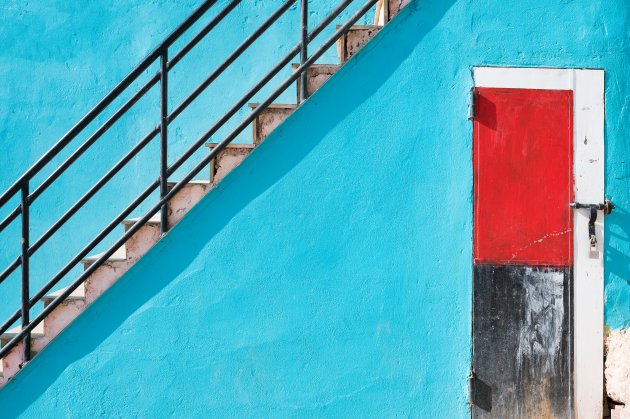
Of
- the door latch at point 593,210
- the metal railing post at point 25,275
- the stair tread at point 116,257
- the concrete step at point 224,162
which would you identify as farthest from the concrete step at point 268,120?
the door latch at point 593,210

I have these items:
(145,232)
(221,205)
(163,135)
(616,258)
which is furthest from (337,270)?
(616,258)

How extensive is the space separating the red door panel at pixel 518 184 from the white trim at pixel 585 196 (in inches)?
3.4

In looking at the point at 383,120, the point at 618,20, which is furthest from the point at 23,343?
the point at 618,20

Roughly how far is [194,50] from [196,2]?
1.32 feet

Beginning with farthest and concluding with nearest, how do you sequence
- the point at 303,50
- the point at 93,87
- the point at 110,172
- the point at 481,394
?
the point at 93,87 < the point at 481,394 < the point at 303,50 < the point at 110,172

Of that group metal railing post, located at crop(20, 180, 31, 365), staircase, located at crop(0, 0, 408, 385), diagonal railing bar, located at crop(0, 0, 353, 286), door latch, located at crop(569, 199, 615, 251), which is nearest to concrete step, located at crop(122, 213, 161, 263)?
staircase, located at crop(0, 0, 408, 385)

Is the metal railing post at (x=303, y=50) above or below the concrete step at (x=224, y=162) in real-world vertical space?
above

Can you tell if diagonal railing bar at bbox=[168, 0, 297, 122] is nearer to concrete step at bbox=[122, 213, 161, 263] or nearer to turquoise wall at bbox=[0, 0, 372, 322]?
concrete step at bbox=[122, 213, 161, 263]

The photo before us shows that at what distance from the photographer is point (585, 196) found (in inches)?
189

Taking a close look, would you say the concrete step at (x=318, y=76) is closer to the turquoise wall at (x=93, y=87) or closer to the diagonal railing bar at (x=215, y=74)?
the diagonal railing bar at (x=215, y=74)

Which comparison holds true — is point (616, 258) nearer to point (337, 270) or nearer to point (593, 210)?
point (593, 210)

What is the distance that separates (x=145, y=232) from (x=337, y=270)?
129 cm

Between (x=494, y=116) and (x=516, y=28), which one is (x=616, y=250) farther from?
(x=516, y=28)

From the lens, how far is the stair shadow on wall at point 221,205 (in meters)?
4.46
